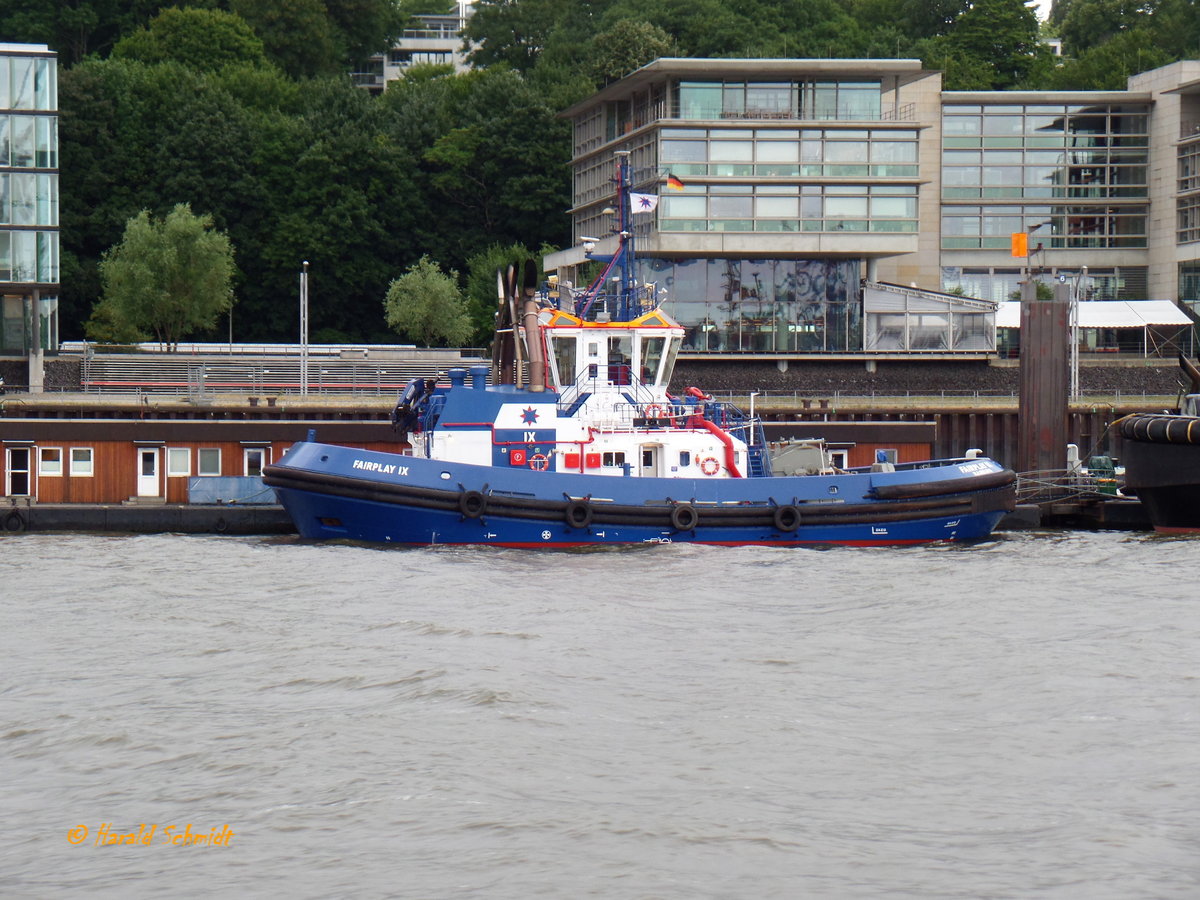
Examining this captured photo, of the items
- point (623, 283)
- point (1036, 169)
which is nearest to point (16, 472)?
point (623, 283)

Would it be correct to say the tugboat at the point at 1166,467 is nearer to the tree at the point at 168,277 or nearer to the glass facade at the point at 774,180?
the glass facade at the point at 774,180

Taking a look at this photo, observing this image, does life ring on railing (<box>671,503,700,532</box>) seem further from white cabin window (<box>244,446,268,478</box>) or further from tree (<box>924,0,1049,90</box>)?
tree (<box>924,0,1049,90</box>)

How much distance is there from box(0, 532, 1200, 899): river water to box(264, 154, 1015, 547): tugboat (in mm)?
4312

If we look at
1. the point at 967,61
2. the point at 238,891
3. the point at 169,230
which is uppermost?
the point at 967,61

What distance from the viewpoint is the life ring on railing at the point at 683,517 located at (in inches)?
1161

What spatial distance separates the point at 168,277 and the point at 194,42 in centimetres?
2891

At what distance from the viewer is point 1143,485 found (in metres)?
34.5

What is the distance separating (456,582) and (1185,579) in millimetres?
11261

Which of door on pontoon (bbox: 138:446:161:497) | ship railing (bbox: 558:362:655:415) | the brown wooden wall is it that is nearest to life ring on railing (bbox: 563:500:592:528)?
ship railing (bbox: 558:362:655:415)

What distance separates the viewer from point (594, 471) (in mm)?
30844

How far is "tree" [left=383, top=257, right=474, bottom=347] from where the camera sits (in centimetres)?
6825

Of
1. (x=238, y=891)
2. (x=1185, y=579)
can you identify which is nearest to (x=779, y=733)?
(x=238, y=891)

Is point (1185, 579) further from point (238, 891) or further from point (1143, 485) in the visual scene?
point (238, 891)

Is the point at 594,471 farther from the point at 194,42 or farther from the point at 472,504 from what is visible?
the point at 194,42
